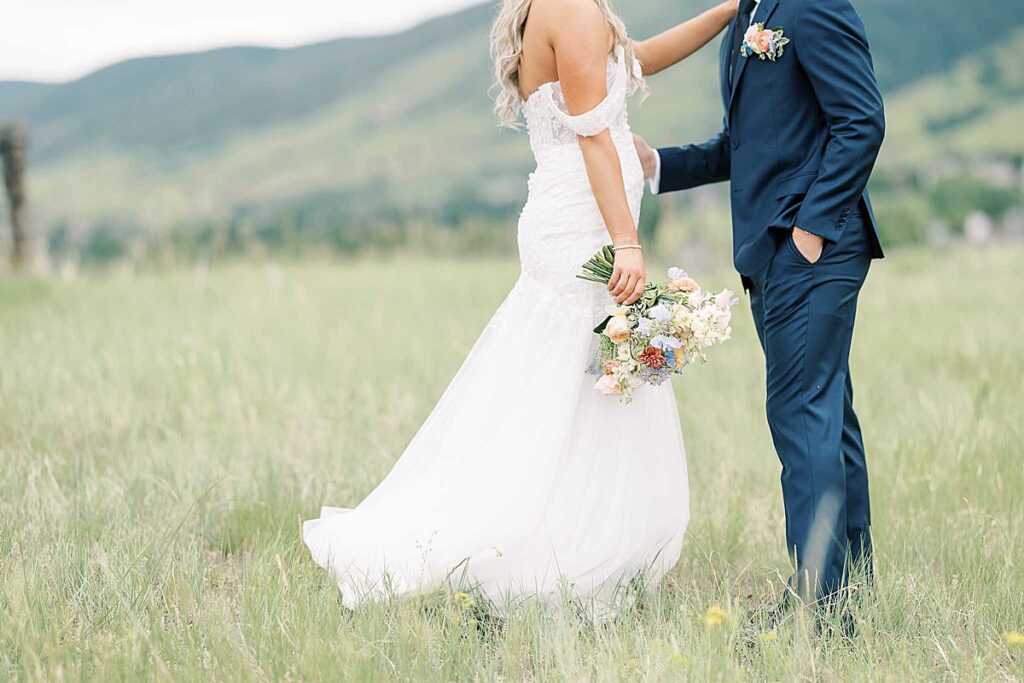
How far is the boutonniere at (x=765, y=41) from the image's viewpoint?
3104 mm

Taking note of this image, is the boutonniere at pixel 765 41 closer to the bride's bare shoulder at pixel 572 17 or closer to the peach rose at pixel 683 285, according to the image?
the bride's bare shoulder at pixel 572 17

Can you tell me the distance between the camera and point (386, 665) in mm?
2875

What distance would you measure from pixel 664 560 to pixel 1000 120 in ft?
112

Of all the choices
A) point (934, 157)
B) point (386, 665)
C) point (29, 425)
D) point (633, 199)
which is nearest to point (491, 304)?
point (29, 425)

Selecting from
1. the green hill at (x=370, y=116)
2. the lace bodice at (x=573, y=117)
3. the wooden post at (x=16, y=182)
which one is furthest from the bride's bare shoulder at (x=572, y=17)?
the green hill at (x=370, y=116)

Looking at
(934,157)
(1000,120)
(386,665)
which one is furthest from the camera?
(1000,120)

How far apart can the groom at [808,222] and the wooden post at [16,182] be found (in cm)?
1106

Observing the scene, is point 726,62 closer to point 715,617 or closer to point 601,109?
point 601,109

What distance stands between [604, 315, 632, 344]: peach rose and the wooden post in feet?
35.6

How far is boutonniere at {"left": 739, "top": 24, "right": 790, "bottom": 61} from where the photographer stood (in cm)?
310

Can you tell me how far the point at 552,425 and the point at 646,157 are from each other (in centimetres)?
108

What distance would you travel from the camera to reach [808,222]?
3.06 m

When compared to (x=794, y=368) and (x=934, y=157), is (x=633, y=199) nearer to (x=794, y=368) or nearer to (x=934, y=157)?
(x=794, y=368)

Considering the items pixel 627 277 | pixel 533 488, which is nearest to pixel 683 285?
pixel 627 277
